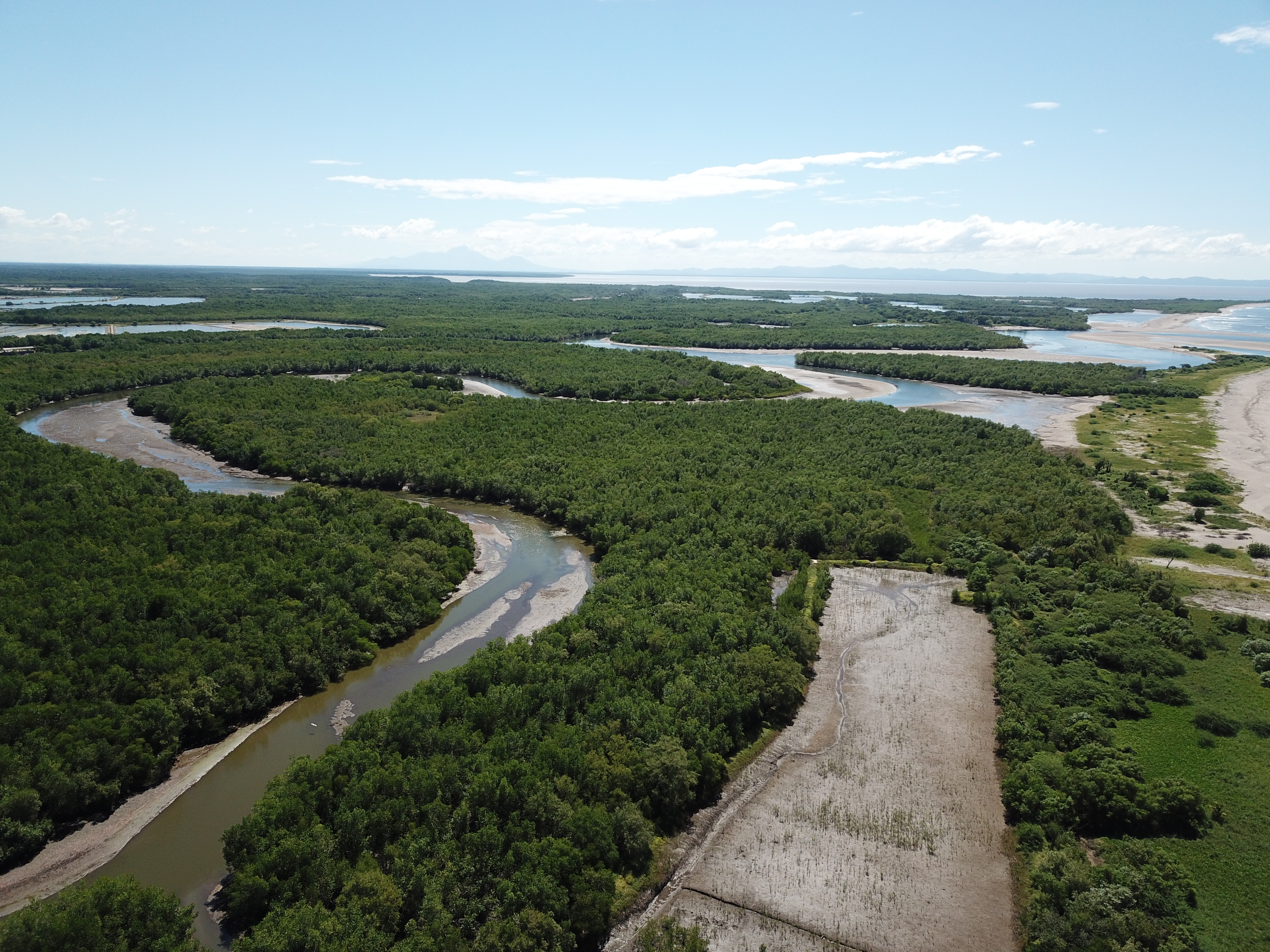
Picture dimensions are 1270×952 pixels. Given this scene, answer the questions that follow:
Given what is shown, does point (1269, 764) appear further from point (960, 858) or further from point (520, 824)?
point (520, 824)

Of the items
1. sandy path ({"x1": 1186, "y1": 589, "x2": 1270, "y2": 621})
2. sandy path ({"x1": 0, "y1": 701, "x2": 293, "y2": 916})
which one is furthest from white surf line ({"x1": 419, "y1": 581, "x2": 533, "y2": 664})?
sandy path ({"x1": 1186, "y1": 589, "x2": 1270, "y2": 621})

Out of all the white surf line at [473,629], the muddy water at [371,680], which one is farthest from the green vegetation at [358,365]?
the white surf line at [473,629]

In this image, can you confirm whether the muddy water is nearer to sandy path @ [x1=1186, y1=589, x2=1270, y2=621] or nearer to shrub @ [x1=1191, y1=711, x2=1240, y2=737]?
shrub @ [x1=1191, y1=711, x2=1240, y2=737]

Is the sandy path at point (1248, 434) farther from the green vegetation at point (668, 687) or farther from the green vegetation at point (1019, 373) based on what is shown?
the green vegetation at point (668, 687)

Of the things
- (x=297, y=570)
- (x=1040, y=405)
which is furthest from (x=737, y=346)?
(x=297, y=570)

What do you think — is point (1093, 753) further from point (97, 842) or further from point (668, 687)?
point (97, 842)

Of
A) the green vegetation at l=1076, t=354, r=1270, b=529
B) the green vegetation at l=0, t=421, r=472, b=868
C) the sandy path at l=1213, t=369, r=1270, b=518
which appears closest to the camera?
the green vegetation at l=0, t=421, r=472, b=868

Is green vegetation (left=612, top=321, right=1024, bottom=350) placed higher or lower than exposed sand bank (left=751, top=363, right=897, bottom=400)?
higher
